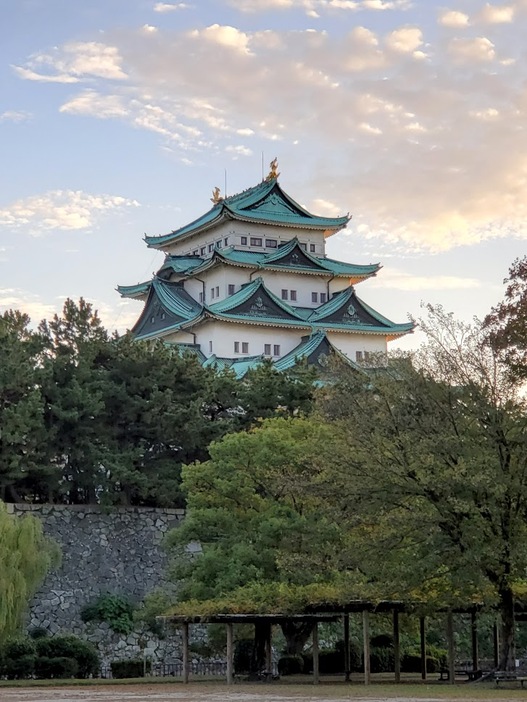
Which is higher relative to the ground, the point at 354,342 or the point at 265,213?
the point at 265,213

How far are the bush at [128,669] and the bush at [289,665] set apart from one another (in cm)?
501

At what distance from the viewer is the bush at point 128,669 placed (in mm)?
39000

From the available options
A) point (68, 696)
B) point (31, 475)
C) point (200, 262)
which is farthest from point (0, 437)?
point (200, 262)

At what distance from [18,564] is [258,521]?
752 cm

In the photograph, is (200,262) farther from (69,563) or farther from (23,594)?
(23,594)

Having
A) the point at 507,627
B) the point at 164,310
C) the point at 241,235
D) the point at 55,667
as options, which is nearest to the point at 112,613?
the point at 55,667

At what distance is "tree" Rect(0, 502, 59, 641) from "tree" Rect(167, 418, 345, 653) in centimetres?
430

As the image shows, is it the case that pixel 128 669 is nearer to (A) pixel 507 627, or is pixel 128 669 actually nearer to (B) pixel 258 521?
(B) pixel 258 521

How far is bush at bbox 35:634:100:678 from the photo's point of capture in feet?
121

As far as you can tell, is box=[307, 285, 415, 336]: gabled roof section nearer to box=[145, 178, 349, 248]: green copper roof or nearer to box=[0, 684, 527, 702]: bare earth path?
box=[145, 178, 349, 248]: green copper roof

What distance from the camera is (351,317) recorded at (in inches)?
2502

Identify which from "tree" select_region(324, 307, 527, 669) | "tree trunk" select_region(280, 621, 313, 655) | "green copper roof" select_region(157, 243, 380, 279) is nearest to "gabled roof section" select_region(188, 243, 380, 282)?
"green copper roof" select_region(157, 243, 380, 279)

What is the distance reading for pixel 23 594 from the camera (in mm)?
34500

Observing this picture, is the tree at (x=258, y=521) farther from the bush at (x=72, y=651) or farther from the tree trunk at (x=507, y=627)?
the bush at (x=72, y=651)
